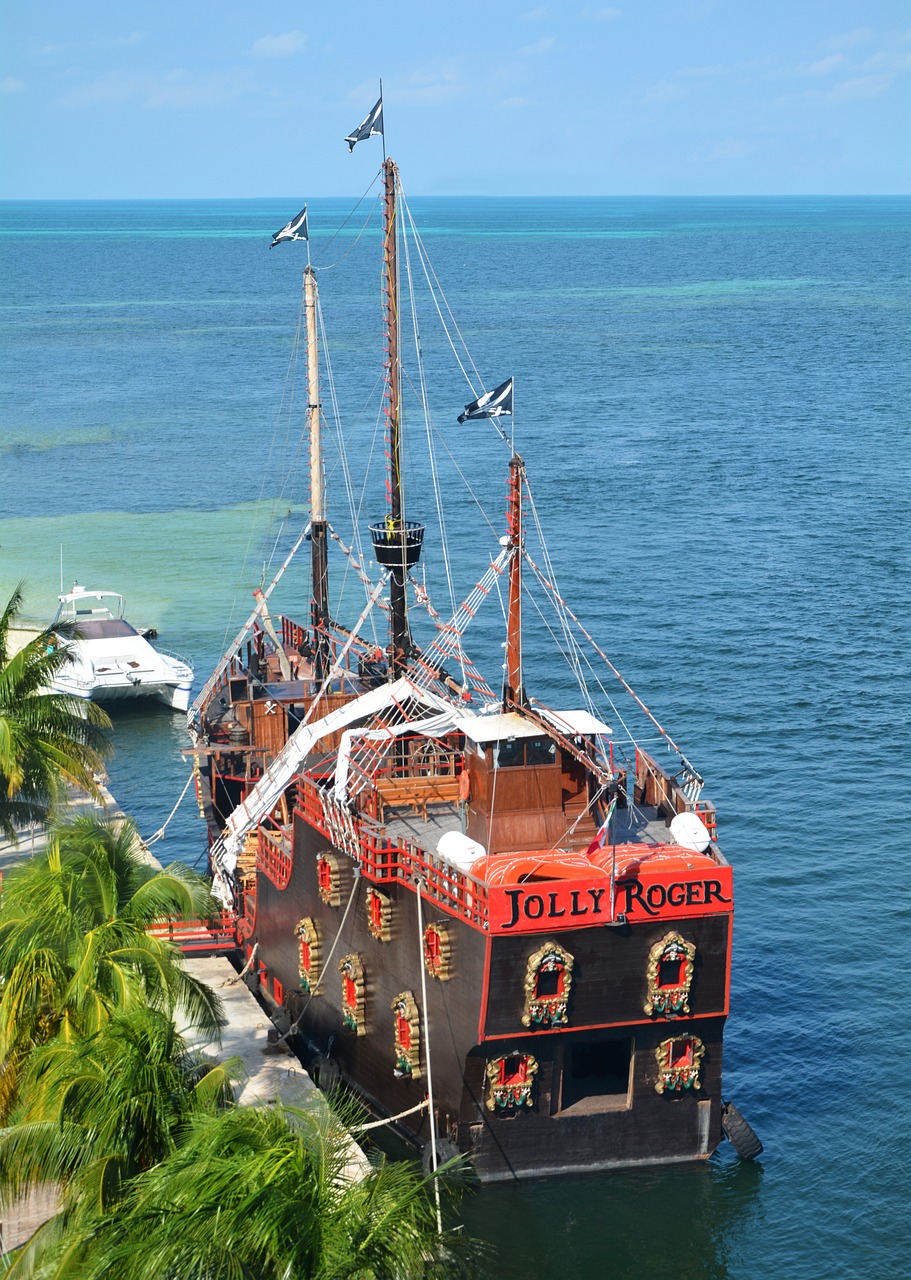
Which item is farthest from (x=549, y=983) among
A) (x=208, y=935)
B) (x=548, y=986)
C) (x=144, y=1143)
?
(x=208, y=935)

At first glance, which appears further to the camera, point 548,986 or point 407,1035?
point 407,1035

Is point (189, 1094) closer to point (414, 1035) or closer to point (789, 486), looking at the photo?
point (414, 1035)

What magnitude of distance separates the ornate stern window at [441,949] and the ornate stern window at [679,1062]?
14.8 feet

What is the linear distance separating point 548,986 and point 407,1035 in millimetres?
3884

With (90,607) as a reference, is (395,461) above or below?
above

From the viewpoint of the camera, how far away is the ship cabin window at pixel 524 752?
1395 inches

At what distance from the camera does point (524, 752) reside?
3556 cm

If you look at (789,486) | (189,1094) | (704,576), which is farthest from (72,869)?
(789,486)

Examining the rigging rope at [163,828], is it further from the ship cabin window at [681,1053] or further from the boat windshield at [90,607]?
the ship cabin window at [681,1053]

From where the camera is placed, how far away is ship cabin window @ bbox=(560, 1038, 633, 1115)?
34.6 metres

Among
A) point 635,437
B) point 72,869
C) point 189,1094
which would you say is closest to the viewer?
point 189,1094

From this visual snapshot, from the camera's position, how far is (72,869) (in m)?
31.0

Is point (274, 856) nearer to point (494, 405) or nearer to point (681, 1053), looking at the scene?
point (681, 1053)

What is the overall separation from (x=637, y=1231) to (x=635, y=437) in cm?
8902
